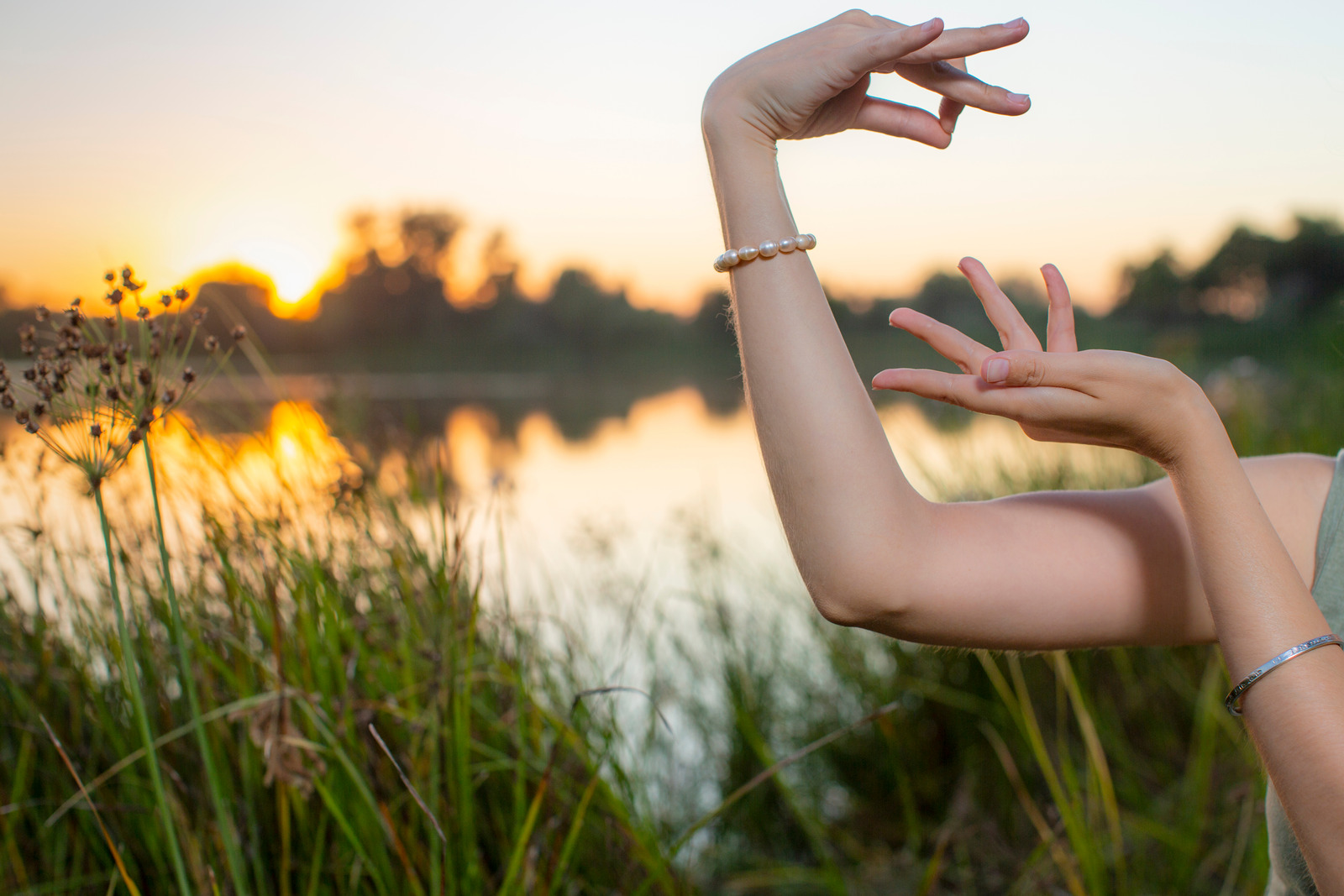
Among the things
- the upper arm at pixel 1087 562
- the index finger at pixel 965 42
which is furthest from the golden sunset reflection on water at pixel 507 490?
the index finger at pixel 965 42

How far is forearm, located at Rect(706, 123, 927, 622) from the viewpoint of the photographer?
0.85 m

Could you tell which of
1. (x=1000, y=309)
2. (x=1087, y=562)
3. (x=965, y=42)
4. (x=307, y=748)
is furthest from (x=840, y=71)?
(x=307, y=748)

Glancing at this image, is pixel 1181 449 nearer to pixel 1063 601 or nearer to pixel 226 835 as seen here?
pixel 1063 601

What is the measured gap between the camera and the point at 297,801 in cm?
130

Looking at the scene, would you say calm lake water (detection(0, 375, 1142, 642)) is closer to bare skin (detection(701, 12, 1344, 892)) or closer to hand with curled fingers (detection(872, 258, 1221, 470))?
bare skin (detection(701, 12, 1344, 892))

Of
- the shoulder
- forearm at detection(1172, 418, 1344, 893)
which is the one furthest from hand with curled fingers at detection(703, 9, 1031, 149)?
the shoulder

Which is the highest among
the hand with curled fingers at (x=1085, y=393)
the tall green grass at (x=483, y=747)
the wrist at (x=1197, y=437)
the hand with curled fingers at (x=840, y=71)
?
the hand with curled fingers at (x=840, y=71)

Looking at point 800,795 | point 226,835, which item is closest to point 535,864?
point 226,835

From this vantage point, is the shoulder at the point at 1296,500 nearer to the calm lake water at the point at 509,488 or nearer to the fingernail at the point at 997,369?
the fingernail at the point at 997,369

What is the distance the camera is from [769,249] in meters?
0.86

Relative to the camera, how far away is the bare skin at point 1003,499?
0.78 metres

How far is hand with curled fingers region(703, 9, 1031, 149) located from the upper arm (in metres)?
0.47

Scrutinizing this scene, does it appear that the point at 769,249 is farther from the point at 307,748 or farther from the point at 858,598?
the point at 307,748

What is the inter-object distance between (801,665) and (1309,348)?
379cm
